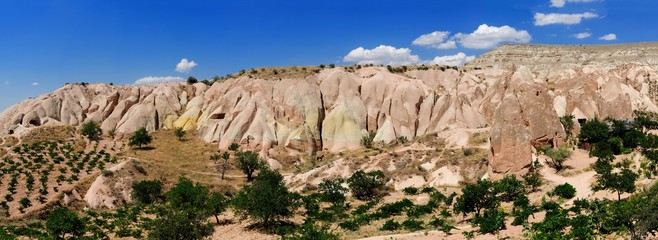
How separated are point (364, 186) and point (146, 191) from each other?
22.4 metres

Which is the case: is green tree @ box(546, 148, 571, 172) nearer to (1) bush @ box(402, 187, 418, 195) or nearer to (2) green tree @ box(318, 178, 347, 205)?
(1) bush @ box(402, 187, 418, 195)

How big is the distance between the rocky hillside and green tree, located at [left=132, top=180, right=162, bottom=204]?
10257 centimetres

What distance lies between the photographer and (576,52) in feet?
433

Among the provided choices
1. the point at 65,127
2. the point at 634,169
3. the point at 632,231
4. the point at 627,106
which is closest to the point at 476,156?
the point at 634,169

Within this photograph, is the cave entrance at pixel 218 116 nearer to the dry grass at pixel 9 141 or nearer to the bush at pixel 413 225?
the dry grass at pixel 9 141

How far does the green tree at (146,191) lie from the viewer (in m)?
46.2

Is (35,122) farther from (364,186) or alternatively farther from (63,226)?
(364,186)

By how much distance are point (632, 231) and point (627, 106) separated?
5862 centimetres

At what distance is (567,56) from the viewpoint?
130750 millimetres

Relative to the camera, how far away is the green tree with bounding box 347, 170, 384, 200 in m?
42.3

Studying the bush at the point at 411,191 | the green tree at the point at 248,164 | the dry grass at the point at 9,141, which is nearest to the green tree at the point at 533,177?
the bush at the point at 411,191

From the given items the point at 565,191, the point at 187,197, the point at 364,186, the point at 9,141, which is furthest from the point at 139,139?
the point at 565,191

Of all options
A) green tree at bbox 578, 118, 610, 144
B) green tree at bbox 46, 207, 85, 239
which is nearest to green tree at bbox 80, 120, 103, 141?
green tree at bbox 46, 207, 85, 239

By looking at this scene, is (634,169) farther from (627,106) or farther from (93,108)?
(93,108)
